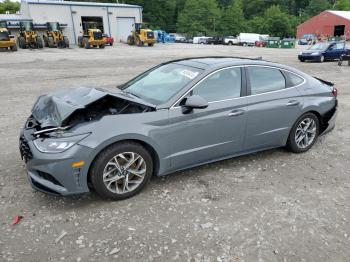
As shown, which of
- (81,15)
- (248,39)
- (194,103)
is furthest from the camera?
(248,39)

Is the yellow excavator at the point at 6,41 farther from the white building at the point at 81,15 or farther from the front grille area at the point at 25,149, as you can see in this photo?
the front grille area at the point at 25,149

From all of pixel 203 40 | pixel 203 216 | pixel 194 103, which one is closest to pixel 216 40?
pixel 203 40

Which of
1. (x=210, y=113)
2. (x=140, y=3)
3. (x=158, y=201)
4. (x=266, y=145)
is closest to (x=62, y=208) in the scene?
(x=158, y=201)

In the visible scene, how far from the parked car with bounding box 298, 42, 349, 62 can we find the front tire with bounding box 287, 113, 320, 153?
17.0 meters

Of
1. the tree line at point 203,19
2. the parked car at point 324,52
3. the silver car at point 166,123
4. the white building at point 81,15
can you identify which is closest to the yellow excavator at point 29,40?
the white building at point 81,15

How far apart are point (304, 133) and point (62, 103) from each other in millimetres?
3550

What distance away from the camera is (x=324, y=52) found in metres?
20.1

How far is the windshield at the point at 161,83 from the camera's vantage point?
12.8 ft

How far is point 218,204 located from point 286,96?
198 cm

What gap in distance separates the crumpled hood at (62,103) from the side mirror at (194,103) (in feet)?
1.78

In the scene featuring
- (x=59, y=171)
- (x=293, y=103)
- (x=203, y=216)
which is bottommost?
(x=203, y=216)

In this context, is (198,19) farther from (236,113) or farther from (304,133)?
(236,113)

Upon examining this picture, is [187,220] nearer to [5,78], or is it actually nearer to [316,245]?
[316,245]

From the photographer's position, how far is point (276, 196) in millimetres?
3742
